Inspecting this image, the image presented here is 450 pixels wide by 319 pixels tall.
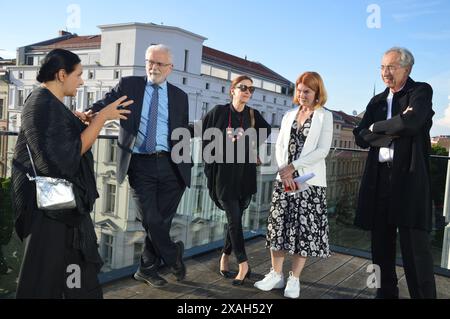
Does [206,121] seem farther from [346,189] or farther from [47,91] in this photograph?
[346,189]

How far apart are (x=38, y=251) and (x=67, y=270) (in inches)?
7.3

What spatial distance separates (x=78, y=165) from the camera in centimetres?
204

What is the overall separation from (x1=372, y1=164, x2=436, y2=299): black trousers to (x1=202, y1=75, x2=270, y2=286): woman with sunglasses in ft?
3.25

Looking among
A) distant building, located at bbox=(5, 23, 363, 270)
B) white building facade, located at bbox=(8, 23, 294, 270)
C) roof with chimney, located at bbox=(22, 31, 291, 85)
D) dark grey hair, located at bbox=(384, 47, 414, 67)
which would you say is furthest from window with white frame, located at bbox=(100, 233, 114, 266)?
roof with chimney, located at bbox=(22, 31, 291, 85)

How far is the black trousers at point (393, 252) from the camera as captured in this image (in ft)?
8.77

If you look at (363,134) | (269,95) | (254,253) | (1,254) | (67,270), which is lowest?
(1,254)

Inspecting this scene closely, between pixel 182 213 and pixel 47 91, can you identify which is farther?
pixel 182 213

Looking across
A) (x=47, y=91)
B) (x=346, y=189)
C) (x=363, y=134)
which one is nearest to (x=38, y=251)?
(x=47, y=91)

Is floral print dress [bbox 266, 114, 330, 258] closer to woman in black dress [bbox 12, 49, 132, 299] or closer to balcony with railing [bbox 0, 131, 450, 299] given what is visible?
balcony with railing [bbox 0, 131, 450, 299]

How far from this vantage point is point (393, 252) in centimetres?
306

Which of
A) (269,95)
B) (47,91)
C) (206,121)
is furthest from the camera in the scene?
(269,95)

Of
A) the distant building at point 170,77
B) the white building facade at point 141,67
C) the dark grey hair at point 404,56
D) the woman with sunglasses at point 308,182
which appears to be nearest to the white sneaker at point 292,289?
the woman with sunglasses at point 308,182

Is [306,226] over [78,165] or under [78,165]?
under

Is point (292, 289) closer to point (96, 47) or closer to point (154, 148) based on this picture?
point (154, 148)
